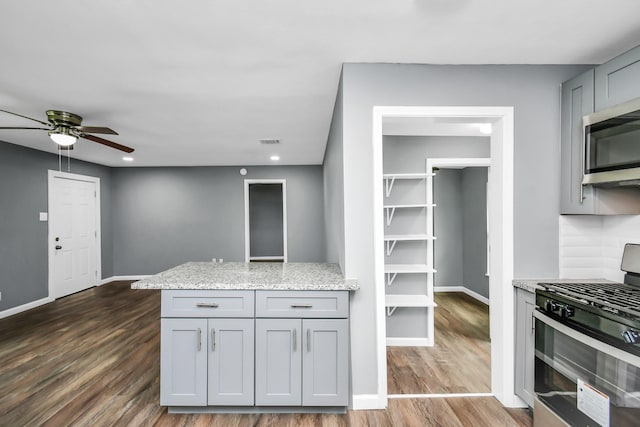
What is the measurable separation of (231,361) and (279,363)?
0.33 meters

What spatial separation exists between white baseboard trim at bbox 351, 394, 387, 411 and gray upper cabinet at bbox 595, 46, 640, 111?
2.37 m

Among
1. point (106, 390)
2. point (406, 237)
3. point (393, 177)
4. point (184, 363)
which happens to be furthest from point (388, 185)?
point (106, 390)

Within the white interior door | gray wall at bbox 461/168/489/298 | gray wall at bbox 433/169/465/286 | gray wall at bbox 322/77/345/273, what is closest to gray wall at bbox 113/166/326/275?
the white interior door

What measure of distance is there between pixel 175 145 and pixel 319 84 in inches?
119

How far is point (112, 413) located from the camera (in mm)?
2131

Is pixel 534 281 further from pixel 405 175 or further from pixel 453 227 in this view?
pixel 453 227

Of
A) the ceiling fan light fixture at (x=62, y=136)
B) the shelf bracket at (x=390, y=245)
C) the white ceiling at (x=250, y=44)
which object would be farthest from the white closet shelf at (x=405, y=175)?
the ceiling fan light fixture at (x=62, y=136)

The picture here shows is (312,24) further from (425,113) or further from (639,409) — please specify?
(639,409)

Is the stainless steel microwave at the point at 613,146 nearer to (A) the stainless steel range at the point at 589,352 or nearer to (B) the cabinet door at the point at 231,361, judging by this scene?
(A) the stainless steel range at the point at 589,352

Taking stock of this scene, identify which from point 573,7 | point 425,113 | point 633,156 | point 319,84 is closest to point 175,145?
point 319,84

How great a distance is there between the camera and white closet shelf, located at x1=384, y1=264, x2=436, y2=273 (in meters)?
3.17

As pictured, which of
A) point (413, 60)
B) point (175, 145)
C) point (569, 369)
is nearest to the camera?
point (569, 369)

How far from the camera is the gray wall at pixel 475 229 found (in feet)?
15.6

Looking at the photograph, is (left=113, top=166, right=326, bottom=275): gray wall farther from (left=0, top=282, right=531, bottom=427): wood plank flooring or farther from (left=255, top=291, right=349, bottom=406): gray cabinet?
(left=255, top=291, right=349, bottom=406): gray cabinet
